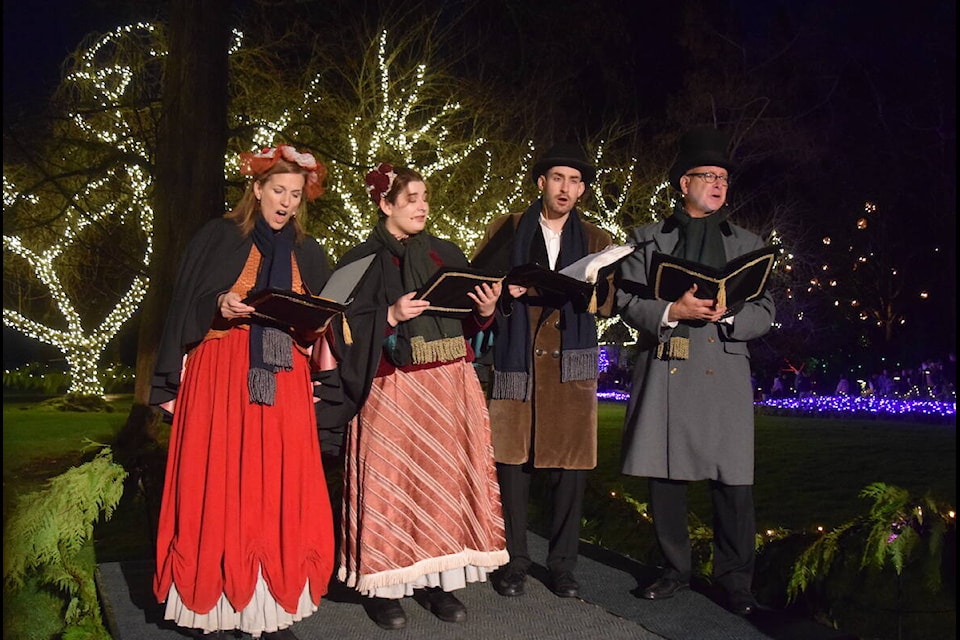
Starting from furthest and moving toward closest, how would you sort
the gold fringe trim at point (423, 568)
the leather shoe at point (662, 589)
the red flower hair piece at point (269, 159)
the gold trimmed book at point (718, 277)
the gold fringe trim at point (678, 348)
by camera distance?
1. the leather shoe at point (662, 589)
2. the gold fringe trim at point (678, 348)
3. the gold fringe trim at point (423, 568)
4. the gold trimmed book at point (718, 277)
5. the red flower hair piece at point (269, 159)

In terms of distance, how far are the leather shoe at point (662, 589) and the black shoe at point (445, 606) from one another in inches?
33.0

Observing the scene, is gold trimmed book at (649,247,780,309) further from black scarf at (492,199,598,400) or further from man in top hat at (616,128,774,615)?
black scarf at (492,199,598,400)

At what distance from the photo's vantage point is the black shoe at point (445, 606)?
4395mm

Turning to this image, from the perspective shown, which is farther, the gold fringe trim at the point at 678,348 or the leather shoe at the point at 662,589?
the leather shoe at the point at 662,589

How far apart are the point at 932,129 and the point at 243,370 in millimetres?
24597

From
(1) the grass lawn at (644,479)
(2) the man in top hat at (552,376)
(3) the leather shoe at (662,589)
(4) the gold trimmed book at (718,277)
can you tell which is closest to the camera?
(4) the gold trimmed book at (718,277)

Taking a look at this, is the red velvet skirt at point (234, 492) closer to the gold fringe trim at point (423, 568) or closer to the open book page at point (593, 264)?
the gold fringe trim at point (423, 568)

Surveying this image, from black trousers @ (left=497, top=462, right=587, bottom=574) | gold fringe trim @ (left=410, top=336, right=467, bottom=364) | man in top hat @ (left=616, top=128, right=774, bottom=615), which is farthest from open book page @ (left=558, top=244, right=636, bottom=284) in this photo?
black trousers @ (left=497, top=462, right=587, bottom=574)

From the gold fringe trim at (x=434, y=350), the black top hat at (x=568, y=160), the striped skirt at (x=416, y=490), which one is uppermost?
the black top hat at (x=568, y=160)

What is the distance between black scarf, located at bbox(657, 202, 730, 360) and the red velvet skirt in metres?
1.63

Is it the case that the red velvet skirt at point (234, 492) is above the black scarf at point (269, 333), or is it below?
below

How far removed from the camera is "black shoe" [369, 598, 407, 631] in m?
4.31

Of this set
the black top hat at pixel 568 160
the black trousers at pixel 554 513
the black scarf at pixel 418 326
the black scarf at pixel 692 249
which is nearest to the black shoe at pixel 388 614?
the black trousers at pixel 554 513

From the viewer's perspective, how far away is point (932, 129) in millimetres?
25062
